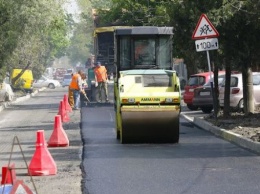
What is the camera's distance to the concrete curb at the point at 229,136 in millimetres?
17366

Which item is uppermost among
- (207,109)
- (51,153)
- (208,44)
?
(208,44)

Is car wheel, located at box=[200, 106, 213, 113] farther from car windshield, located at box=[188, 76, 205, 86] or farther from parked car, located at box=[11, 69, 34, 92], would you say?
parked car, located at box=[11, 69, 34, 92]

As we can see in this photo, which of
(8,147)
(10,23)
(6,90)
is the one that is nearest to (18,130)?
(8,147)

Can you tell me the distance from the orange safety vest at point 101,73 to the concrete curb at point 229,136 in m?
9.61

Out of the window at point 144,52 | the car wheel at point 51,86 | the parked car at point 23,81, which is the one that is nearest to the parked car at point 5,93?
the parked car at point 23,81

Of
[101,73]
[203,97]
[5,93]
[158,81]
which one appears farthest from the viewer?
[5,93]

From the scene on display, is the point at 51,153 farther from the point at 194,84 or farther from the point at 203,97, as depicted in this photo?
the point at 194,84

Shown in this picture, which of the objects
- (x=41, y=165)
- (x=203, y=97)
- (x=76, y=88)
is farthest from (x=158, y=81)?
(x=76, y=88)

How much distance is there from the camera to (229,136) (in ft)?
65.9

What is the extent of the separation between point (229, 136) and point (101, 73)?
16015 mm

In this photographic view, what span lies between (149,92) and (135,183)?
22.2 ft

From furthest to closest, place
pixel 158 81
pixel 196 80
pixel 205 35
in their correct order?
pixel 196 80, pixel 205 35, pixel 158 81

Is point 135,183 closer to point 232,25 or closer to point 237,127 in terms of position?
point 237,127

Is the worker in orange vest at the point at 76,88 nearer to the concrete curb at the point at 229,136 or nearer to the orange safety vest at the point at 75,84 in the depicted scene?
the orange safety vest at the point at 75,84
